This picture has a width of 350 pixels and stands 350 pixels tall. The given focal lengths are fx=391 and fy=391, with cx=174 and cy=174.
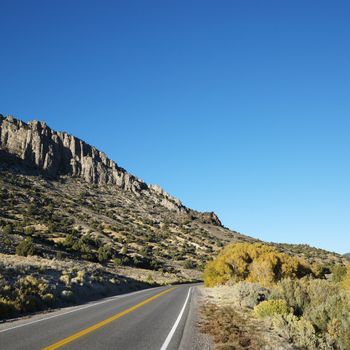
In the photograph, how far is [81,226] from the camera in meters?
77.8

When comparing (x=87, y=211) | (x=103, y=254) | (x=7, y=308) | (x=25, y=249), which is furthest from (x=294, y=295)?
(x=87, y=211)

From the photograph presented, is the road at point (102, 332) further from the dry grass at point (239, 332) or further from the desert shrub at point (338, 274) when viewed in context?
the desert shrub at point (338, 274)

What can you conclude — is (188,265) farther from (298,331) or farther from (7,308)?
(298,331)

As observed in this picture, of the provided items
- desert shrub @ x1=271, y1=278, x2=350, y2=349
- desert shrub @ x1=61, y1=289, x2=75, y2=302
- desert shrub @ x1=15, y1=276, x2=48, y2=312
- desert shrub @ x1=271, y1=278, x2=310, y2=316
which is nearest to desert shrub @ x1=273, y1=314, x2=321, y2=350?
desert shrub @ x1=271, y1=278, x2=350, y2=349

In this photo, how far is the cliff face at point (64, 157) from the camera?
11238 cm

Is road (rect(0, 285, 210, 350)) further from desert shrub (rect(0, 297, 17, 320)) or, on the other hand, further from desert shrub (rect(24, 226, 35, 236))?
desert shrub (rect(24, 226, 35, 236))

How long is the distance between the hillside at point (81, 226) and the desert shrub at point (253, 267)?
9.37 metres

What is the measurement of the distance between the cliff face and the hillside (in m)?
0.30

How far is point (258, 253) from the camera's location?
43.5 meters

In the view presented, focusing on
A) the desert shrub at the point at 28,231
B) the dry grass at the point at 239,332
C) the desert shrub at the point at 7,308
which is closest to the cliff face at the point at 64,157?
the desert shrub at the point at 28,231

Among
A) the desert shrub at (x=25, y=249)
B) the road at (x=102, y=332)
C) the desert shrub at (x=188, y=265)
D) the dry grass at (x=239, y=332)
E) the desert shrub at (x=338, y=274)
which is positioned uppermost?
the desert shrub at (x=25, y=249)

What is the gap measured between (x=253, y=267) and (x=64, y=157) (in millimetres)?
92809

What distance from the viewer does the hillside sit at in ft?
103

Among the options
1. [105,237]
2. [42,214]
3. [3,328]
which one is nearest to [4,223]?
[42,214]
